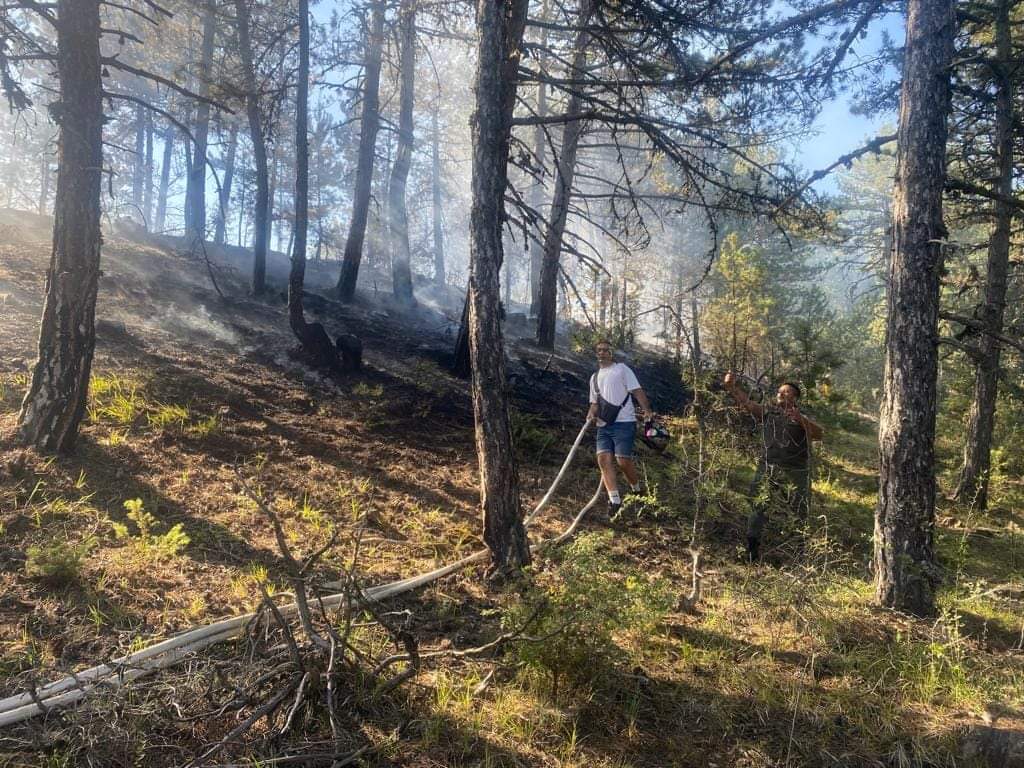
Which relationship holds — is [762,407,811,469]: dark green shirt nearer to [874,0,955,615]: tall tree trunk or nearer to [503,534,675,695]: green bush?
[874,0,955,615]: tall tree trunk

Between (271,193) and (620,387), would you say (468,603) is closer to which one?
(620,387)

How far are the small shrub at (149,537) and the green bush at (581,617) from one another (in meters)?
2.65

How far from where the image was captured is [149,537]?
14.5 feet

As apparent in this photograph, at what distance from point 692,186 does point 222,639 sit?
219 inches

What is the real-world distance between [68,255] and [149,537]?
3139 mm

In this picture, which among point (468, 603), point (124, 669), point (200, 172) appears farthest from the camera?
point (200, 172)

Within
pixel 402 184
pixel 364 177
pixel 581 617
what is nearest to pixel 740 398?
pixel 581 617

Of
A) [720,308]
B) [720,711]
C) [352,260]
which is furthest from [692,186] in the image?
[720,308]

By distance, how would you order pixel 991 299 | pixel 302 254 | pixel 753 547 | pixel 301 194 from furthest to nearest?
1. pixel 301 194
2. pixel 302 254
3. pixel 991 299
4. pixel 753 547

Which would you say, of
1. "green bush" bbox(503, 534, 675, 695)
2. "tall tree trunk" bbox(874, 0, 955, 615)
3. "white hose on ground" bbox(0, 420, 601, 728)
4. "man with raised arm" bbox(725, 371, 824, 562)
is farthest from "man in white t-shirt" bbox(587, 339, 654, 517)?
"white hose on ground" bbox(0, 420, 601, 728)

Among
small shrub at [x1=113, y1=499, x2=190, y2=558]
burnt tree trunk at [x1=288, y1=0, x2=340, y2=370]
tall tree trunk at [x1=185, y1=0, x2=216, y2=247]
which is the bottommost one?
small shrub at [x1=113, y1=499, x2=190, y2=558]

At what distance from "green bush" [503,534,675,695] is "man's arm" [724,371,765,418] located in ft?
7.08

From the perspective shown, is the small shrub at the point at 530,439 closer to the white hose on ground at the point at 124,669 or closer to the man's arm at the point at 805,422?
the man's arm at the point at 805,422

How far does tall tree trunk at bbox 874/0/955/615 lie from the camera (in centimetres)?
454
